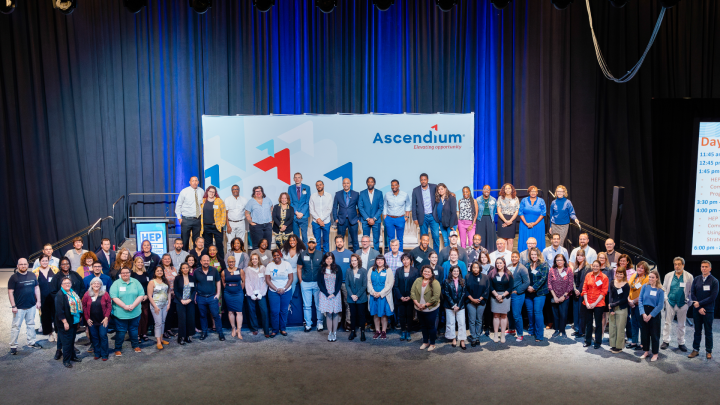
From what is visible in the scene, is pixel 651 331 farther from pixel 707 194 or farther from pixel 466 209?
pixel 466 209

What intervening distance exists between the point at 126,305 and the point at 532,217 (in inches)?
253

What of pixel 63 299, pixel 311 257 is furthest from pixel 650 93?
pixel 63 299

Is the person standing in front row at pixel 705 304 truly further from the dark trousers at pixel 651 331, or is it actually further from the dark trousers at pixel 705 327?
the dark trousers at pixel 651 331

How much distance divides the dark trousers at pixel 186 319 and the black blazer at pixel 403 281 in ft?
9.51

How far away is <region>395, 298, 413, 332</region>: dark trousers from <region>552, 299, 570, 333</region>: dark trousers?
6.73 feet

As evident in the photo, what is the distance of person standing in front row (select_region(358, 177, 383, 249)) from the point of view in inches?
388

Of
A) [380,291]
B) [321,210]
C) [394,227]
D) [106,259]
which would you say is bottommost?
[380,291]

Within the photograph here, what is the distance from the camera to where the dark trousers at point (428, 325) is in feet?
25.5

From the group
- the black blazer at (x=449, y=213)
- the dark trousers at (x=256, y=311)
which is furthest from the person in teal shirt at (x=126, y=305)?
the black blazer at (x=449, y=213)

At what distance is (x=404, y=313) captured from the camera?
8.28 meters

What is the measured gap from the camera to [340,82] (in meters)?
13.0

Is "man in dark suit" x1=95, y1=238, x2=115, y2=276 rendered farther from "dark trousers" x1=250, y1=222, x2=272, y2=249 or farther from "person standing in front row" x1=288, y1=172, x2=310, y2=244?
"person standing in front row" x1=288, y1=172, x2=310, y2=244

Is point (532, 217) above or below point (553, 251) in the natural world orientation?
above

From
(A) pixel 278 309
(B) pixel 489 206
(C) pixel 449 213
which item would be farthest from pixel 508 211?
(A) pixel 278 309
